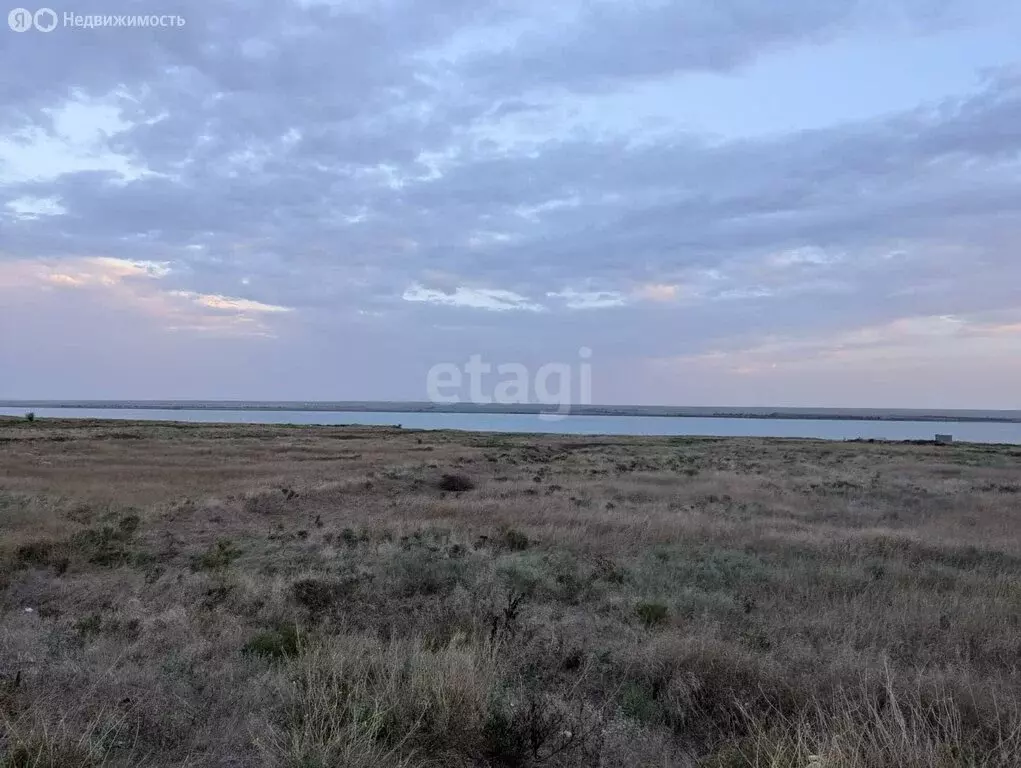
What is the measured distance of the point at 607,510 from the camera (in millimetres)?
17906

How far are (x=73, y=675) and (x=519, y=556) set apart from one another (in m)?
7.44

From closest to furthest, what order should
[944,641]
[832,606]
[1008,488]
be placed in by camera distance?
[944,641], [832,606], [1008,488]

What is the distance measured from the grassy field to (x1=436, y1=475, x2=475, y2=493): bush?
5127 mm

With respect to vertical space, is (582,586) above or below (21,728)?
below

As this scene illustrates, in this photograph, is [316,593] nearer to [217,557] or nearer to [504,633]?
[504,633]

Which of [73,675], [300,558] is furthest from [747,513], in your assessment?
[73,675]

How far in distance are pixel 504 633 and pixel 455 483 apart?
1808 cm

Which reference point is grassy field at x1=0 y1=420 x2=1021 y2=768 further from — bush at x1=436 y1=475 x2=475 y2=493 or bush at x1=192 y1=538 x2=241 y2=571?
bush at x1=436 y1=475 x2=475 y2=493

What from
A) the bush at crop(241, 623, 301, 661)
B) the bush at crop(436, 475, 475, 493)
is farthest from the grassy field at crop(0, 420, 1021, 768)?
the bush at crop(436, 475, 475, 493)

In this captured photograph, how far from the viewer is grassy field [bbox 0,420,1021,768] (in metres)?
4.41

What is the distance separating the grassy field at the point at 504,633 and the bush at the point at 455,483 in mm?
5127

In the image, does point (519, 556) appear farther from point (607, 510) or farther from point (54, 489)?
point (54, 489)

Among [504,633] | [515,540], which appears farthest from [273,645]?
[515,540]

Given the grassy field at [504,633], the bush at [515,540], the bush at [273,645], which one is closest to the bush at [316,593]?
the grassy field at [504,633]
